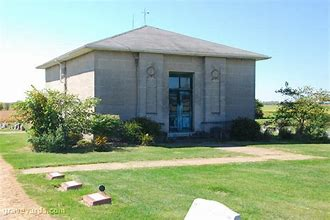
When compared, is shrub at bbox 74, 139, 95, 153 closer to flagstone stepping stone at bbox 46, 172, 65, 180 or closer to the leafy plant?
the leafy plant

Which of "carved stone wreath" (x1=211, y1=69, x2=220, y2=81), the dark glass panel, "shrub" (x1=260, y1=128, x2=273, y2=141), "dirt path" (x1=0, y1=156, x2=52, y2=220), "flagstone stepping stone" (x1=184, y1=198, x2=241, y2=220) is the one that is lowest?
"dirt path" (x1=0, y1=156, x2=52, y2=220)

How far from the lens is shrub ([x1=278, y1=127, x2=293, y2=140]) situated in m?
21.1

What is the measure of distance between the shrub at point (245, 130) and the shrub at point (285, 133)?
1.78 m

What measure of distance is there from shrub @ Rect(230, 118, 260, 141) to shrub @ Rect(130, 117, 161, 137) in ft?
13.1

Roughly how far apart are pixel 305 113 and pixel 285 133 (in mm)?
1408

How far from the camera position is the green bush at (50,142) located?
1457 centimetres

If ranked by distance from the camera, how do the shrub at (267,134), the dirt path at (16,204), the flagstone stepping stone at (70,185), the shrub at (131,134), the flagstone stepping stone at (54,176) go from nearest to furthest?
the dirt path at (16,204) → the flagstone stepping stone at (70,185) → the flagstone stepping stone at (54,176) → the shrub at (131,134) → the shrub at (267,134)

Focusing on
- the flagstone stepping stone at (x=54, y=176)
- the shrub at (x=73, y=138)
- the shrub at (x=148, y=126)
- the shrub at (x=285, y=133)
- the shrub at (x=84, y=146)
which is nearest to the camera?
the flagstone stepping stone at (x=54, y=176)

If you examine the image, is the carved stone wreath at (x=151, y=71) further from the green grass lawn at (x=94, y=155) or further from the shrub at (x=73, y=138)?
the green grass lawn at (x=94, y=155)

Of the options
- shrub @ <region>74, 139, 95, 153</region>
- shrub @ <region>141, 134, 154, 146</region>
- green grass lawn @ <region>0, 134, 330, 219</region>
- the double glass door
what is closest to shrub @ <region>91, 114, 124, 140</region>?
shrub @ <region>74, 139, 95, 153</region>

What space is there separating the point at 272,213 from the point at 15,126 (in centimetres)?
2502

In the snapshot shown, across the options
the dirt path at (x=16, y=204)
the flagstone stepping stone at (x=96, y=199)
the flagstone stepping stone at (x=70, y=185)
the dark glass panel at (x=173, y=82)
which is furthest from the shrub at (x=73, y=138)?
the flagstone stepping stone at (x=96, y=199)

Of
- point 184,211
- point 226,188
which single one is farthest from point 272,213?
point 226,188

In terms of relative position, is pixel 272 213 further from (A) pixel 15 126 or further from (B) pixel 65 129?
(A) pixel 15 126
